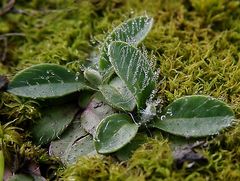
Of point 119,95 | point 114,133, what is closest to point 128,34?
Answer: point 119,95

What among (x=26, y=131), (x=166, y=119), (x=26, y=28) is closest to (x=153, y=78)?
(x=166, y=119)

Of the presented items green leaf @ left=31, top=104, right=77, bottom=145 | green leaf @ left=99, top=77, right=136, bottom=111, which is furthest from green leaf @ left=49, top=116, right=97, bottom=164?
green leaf @ left=99, top=77, right=136, bottom=111

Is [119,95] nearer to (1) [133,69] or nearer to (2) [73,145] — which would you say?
(1) [133,69]

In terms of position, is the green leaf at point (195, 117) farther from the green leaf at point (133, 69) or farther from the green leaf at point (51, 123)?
the green leaf at point (51, 123)

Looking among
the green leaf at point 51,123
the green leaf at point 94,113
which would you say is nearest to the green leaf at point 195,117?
the green leaf at point 94,113

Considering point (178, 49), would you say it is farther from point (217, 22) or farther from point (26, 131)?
point (26, 131)
